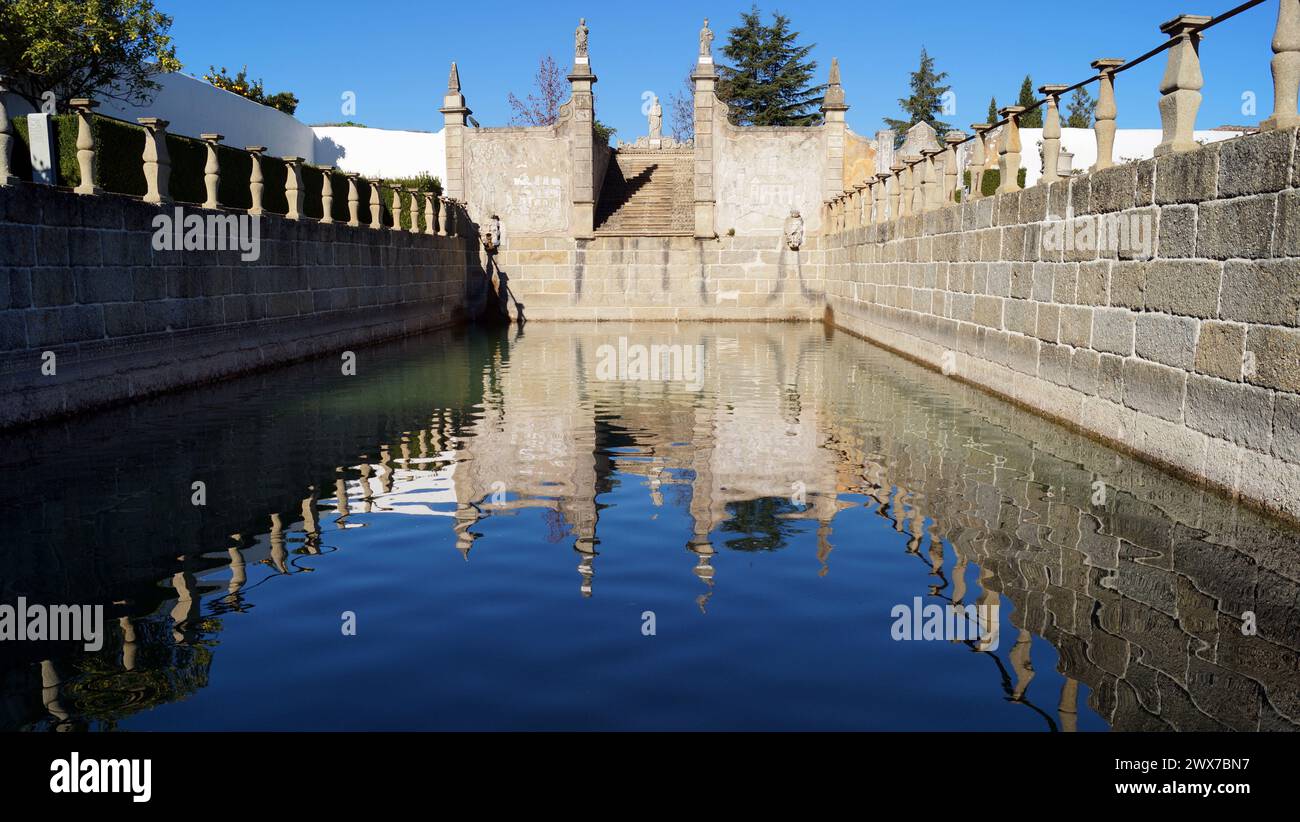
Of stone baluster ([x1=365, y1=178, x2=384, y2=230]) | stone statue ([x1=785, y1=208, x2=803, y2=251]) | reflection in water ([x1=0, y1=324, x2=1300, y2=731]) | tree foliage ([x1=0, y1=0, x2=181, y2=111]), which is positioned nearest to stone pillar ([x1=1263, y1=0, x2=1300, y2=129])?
reflection in water ([x1=0, y1=324, x2=1300, y2=731])

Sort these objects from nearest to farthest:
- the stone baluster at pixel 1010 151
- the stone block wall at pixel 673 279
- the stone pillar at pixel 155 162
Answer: the stone pillar at pixel 155 162 → the stone baluster at pixel 1010 151 → the stone block wall at pixel 673 279

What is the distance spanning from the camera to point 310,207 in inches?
921

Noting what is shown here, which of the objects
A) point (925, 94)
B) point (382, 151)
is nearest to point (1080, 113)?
point (925, 94)

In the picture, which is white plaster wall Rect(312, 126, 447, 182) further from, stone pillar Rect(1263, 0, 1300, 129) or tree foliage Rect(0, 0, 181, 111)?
stone pillar Rect(1263, 0, 1300, 129)

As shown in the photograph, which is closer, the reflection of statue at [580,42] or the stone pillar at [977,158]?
the stone pillar at [977,158]

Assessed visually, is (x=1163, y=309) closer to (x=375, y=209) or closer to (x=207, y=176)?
(x=207, y=176)

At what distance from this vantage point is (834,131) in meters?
28.0

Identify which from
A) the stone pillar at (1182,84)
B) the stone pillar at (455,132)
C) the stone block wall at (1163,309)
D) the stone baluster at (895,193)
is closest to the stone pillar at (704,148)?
the stone pillar at (455,132)

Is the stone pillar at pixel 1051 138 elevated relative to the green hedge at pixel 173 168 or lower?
lower

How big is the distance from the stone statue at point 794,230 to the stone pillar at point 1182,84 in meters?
19.5

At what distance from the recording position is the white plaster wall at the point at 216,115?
3459 centimetres

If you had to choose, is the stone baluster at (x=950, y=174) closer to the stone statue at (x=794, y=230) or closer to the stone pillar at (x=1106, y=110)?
the stone pillar at (x=1106, y=110)

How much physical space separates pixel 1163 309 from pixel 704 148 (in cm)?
2149
